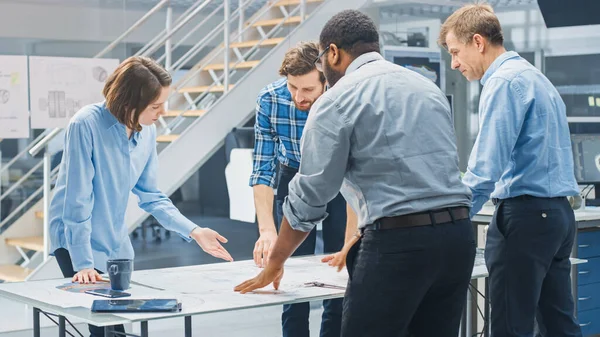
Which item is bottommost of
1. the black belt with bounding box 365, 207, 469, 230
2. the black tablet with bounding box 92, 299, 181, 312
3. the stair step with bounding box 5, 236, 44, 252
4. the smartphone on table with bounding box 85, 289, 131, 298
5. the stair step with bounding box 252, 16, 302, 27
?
the stair step with bounding box 5, 236, 44, 252

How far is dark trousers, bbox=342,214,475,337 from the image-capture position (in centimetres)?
243

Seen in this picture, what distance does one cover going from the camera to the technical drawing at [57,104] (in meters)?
5.46

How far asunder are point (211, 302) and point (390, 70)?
0.89 meters

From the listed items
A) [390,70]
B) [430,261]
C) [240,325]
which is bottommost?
[240,325]

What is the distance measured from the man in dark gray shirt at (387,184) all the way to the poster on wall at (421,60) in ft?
14.6

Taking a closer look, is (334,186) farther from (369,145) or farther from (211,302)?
(211,302)

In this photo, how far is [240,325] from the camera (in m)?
6.00

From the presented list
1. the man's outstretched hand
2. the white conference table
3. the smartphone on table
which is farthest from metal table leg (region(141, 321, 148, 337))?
the man's outstretched hand

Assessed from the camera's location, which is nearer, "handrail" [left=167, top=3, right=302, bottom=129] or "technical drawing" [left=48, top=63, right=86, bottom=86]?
"technical drawing" [left=48, top=63, right=86, bottom=86]

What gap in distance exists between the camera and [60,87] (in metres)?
5.48

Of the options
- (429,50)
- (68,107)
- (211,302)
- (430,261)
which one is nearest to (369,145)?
(430,261)

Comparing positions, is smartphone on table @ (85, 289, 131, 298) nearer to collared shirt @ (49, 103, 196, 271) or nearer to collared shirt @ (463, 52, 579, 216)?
collared shirt @ (49, 103, 196, 271)

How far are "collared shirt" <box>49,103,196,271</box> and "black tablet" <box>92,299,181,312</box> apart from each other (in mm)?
472

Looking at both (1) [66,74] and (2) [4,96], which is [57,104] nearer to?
(1) [66,74]
